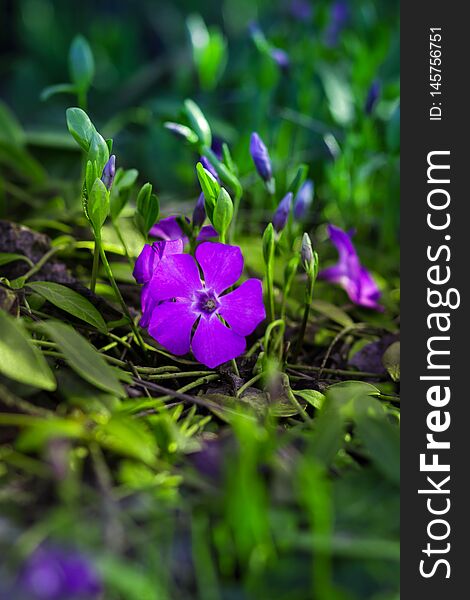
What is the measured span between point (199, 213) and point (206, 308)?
13cm

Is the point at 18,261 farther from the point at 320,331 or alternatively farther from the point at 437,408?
the point at 437,408

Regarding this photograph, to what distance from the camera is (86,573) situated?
2.10ft

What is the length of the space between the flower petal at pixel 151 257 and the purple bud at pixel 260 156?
21cm

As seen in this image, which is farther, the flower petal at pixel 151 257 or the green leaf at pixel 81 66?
the green leaf at pixel 81 66

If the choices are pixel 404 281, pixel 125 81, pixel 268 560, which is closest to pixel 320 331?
pixel 404 281

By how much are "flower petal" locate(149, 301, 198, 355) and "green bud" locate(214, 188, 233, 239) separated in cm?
11

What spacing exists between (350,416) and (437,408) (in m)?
0.13

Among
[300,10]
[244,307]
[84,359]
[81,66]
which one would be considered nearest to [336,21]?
[300,10]

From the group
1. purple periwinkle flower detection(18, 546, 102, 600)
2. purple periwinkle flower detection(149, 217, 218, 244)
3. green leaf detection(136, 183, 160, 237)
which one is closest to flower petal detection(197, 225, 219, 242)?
purple periwinkle flower detection(149, 217, 218, 244)

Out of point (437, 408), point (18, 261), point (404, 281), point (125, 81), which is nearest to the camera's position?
point (437, 408)

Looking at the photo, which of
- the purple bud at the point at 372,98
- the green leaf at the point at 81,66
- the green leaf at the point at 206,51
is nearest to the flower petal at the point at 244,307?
the green leaf at the point at 81,66

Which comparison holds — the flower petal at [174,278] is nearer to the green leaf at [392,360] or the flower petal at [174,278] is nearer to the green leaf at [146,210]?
the green leaf at [146,210]

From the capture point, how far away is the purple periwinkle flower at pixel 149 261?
98 cm

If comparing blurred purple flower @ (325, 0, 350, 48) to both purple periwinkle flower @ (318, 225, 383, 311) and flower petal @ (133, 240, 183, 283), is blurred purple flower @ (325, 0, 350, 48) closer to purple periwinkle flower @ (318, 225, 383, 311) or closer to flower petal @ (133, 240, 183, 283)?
purple periwinkle flower @ (318, 225, 383, 311)
